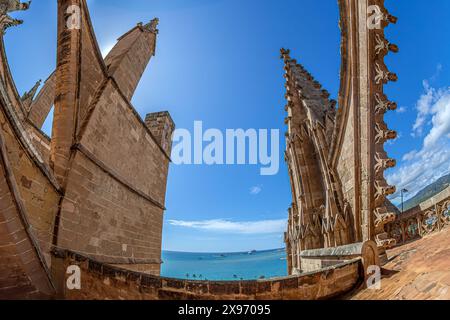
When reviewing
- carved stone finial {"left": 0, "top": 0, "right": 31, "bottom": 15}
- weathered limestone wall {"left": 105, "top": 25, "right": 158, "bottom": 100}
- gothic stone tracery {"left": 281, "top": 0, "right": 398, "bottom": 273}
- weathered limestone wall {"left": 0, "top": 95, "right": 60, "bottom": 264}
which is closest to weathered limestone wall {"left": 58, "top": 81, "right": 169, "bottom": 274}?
weathered limestone wall {"left": 0, "top": 95, "right": 60, "bottom": 264}

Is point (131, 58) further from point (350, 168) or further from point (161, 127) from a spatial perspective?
point (350, 168)

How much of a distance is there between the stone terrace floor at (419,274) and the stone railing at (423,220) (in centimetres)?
24

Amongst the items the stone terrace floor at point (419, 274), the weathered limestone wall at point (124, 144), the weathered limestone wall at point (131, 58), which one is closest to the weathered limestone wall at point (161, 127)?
the weathered limestone wall at point (124, 144)

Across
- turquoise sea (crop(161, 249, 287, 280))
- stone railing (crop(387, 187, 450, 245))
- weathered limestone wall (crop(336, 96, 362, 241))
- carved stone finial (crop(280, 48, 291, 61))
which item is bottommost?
turquoise sea (crop(161, 249, 287, 280))

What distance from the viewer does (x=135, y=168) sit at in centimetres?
844

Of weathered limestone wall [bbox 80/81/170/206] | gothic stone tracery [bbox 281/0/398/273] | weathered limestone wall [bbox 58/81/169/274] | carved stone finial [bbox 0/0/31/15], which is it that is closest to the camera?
gothic stone tracery [bbox 281/0/398/273]

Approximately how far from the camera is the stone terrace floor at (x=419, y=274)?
223 cm

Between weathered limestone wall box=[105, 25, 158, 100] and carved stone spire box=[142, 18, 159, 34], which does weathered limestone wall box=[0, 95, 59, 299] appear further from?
carved stone spire box=[142, 18, 159, 34]

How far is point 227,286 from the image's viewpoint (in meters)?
3.15

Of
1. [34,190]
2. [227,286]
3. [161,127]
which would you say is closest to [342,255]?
[227,286]

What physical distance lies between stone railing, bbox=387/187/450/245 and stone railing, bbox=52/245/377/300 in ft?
4.95

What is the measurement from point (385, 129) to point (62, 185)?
6.55m

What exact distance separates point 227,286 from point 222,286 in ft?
0.23

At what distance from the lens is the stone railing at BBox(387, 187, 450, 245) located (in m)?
3.74
